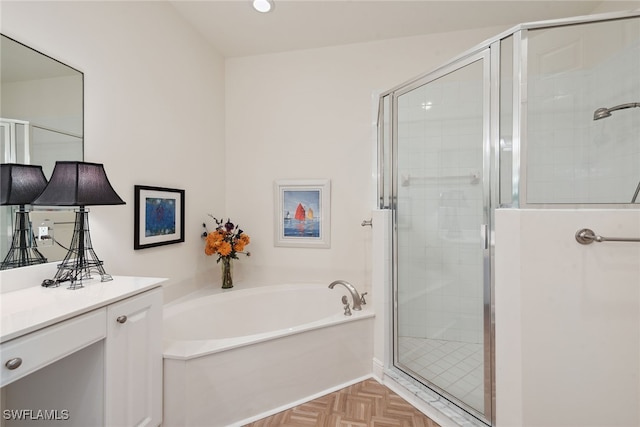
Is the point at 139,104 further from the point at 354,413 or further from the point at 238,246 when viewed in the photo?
the point at 354,413

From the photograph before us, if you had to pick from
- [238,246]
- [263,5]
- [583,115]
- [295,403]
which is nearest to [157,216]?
[238,246]

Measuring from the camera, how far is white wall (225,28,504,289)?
2.75 m

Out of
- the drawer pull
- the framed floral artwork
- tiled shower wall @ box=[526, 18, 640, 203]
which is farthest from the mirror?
tiled shower wall @ box=[526, 18, 640, 203]

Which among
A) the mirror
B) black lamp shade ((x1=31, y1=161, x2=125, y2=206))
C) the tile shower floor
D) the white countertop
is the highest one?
the mirror

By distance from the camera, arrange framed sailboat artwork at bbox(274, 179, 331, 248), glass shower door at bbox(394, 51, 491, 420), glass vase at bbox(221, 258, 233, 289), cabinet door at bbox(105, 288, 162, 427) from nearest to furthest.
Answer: cabinet door at bbox(105, 288, 162, 427) < glass shower door at bbox(394, 51, 491, 420) < glass vase at bbox(221, 258, 233, 289) < framed sailboat artwork at bbox(274, 179, 331, 248)

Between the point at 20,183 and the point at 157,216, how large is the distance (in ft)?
2.89

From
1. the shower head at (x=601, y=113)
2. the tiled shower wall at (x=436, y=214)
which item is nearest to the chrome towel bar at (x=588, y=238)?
the tiled shower wall at (x=436, y=214)

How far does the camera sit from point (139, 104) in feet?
6.44

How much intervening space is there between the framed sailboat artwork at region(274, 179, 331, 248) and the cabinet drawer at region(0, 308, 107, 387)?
6.06ft

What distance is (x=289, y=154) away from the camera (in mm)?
2924

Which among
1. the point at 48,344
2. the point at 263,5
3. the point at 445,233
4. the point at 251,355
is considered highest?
the point at 263,5

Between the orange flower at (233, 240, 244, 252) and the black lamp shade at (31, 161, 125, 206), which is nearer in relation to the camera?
the black lamp shade at (31, 161, 125, 206)

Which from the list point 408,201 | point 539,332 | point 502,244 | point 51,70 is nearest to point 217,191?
point 51,70

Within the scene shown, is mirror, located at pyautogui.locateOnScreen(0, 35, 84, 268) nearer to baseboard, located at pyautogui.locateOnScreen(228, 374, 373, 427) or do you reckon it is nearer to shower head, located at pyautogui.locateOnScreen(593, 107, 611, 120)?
baseboard, located at pyautogui.locateOnScreen(228, 374, 373, 427)
